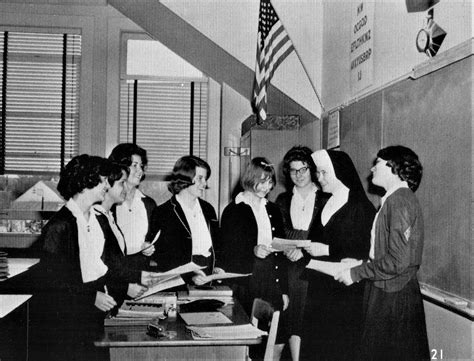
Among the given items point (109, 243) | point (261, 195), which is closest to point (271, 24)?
point (261, 195)

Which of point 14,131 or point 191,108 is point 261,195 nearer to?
point 191,108

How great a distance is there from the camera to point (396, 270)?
7.29 ft

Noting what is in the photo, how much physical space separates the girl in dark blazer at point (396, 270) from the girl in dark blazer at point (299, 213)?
1.44 metres

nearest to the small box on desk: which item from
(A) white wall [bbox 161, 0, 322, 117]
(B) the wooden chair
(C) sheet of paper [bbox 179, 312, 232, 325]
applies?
(B) the wooden chair

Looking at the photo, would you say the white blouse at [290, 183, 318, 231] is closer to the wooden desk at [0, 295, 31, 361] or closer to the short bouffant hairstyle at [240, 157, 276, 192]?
the short bouffant hairstyle at [240, 157, 276, 192]

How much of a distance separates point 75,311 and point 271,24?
2.53 metres

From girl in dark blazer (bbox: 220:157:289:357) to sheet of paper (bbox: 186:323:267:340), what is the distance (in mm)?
1231

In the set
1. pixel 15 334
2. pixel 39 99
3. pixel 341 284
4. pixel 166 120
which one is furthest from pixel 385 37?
pixel 39 99

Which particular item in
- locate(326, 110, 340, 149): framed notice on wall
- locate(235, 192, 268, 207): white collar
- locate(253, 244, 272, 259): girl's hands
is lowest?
locate(253, 244, 272, 259): girl's hands

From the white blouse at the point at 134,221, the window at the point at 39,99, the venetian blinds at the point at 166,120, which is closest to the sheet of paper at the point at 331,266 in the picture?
the white blouse at the point at 134,221

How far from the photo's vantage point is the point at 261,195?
3.66 metres

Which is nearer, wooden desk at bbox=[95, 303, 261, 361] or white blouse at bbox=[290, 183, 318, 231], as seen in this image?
wooden desk at bbox=[95, 303, 261, 361]

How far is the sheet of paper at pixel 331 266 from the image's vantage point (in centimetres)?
266

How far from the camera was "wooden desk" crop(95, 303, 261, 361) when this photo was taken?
2119mm
